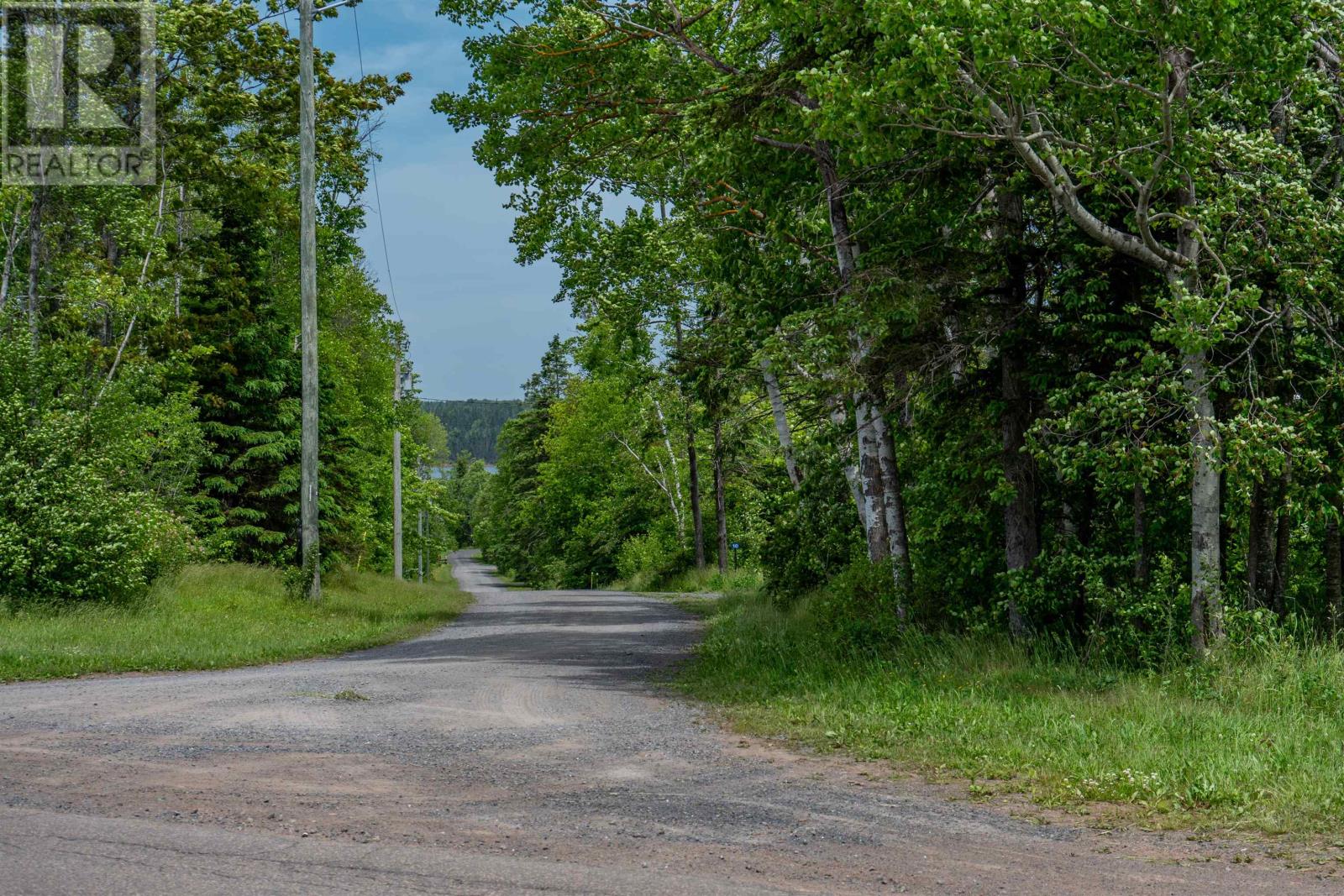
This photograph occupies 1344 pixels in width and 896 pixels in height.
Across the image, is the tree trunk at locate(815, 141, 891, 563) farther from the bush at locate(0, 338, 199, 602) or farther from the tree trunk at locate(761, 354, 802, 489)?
the bush at locate(0, 338, 199, 602)

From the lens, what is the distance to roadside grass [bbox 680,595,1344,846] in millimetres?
6617

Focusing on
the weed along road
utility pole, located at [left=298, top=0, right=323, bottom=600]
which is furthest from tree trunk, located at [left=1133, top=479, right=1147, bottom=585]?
utility pole, located at [left=298, top=0, right=323, bottom=600]

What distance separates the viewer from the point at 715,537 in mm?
49031

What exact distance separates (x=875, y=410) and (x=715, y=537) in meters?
33.9

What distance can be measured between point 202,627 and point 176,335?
11.1 metres

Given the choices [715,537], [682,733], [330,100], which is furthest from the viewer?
[715,537]

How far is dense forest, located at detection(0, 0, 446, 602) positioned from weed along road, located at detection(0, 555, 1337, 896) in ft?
29.8

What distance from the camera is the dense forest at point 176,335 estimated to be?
18797mm

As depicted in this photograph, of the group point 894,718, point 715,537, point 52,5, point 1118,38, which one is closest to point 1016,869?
point 894,718

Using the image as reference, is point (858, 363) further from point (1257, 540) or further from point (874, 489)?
point (1257, 540)

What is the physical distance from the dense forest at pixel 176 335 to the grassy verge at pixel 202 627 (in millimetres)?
703

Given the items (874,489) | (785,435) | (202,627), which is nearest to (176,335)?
(202,627)

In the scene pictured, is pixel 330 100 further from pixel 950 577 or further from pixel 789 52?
pixel 950 577

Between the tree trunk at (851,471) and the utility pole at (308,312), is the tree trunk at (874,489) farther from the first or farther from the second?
the utility pole at (308,312)
